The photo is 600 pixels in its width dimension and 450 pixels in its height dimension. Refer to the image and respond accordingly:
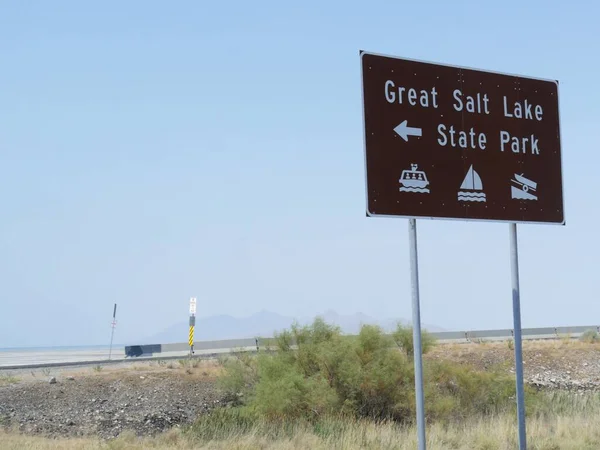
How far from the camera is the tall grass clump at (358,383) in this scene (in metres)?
22.0

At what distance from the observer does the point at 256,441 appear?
529 inches

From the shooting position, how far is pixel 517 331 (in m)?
10.7

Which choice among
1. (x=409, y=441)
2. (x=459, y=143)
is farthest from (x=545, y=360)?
(x=459, y=143)

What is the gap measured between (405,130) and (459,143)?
37.9 inches

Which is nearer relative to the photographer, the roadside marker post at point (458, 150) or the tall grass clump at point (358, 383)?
the roadside marker post at point (458, 150)

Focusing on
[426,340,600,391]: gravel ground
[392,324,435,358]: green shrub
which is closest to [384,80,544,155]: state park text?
[392,324,435,358]: green shrub

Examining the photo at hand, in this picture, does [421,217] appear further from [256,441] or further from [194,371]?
[194,371]

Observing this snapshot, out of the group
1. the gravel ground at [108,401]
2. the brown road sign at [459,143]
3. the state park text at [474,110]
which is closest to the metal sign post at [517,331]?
the brown road sign at [459,143]

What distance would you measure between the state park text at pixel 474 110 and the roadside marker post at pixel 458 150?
14 millimetres

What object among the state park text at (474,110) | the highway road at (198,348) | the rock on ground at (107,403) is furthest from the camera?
the highway road at (198,348)

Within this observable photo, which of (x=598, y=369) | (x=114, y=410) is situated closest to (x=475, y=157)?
(x=114, y=410)

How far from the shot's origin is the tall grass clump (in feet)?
72.0

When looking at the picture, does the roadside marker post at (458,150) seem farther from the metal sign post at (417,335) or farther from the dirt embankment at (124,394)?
the dirt embankment at (124,394)

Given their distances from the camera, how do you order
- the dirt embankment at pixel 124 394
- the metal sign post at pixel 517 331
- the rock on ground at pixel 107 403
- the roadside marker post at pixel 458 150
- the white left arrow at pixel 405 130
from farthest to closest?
the dirt embankment at pixel 124 394, the rock on ground at pixel 107 403, the metal sign post at pixel 517 331, the white left arrow at pixel 405 130, the roadside marker post at pixel 458 150
